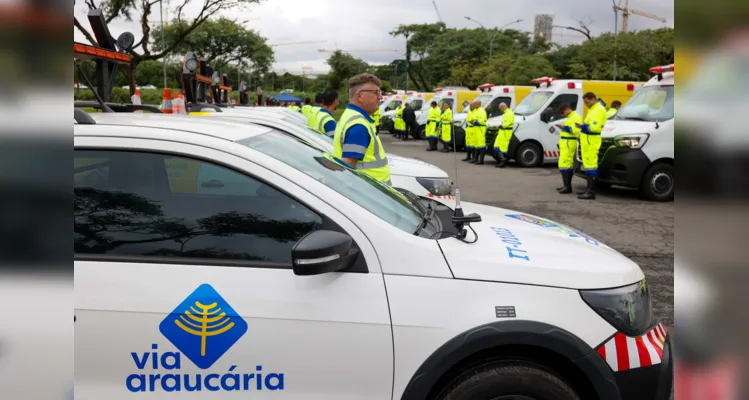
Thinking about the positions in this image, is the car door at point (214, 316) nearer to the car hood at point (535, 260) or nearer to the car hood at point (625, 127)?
the car hood at point (535, 260)

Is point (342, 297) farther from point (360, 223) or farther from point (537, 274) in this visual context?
point (537, 274)

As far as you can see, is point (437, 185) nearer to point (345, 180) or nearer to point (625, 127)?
point (345, 180)

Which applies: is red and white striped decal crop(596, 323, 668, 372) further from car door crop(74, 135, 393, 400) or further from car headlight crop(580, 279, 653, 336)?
car door crop(74, 135, 393, 400)

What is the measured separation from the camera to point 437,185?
19.9ft

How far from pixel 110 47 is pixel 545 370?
3.56m

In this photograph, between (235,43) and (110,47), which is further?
(235,43)

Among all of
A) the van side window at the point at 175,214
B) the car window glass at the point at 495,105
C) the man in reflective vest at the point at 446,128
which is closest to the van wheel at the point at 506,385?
the van side window at the point at 175,214

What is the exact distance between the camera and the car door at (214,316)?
2240 mm

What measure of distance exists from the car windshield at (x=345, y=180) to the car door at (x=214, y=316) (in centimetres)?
33

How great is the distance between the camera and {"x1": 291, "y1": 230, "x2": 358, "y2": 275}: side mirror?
7.21 ft

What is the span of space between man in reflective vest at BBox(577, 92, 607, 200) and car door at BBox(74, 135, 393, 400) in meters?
8.75

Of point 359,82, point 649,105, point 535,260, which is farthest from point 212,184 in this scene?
point 649,105

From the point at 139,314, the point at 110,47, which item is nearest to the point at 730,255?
the point at 139,314

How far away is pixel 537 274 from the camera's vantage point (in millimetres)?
2408
